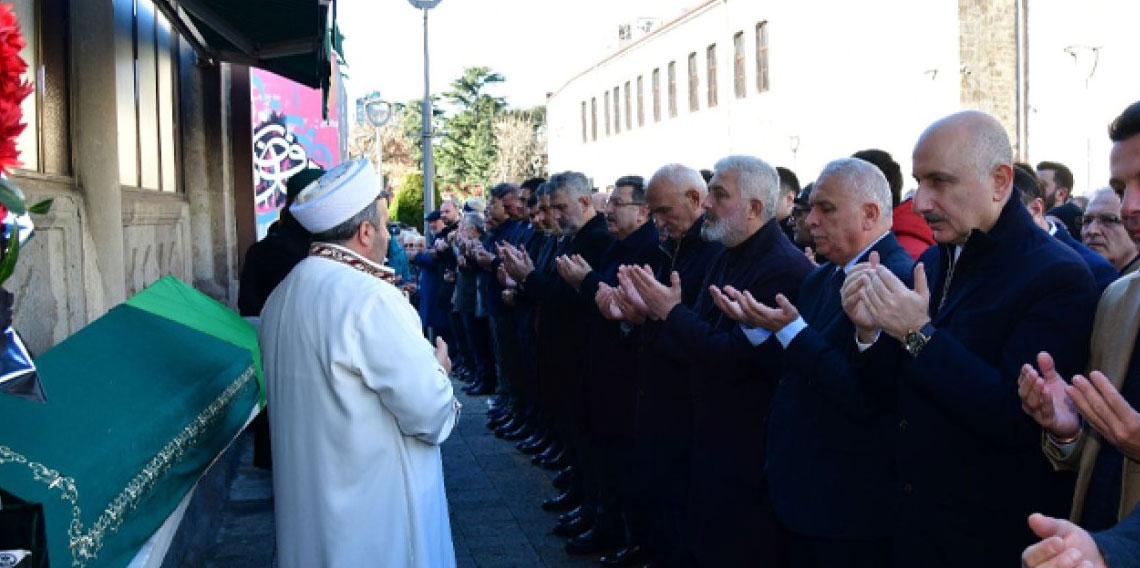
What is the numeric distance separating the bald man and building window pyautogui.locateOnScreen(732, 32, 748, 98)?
3316cm

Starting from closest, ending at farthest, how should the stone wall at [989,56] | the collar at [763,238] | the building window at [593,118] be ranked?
1. the collar at [763,238]
2. the stone wall at [989,56]
3. the building window at [593,118]

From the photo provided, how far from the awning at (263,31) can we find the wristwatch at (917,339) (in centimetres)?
435

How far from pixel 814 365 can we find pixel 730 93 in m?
33.9

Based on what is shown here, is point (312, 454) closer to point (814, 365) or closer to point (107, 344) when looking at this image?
point (107, 344)

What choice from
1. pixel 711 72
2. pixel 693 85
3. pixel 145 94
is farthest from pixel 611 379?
pixel 693 85

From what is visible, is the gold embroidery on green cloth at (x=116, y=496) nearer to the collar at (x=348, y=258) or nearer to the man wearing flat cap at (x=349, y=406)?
the man wearing flat cap at (x=349, y=406)

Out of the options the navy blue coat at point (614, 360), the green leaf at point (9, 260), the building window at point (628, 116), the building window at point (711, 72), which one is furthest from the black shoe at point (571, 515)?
the building window at point (628, 116)

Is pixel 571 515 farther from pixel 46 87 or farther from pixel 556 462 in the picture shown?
pixel 46 87

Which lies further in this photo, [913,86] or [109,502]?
[913,86]

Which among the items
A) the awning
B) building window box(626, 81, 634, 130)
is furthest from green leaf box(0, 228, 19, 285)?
building window box(626, 81, 634, 130)

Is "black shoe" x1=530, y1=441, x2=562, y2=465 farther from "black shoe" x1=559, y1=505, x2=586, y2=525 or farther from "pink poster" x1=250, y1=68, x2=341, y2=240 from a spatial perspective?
"pink poster" x1=250, y1=68, x2=341, y2=240

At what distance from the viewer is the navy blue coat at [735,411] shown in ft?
15.0

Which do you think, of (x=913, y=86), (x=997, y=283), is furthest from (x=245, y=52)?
(x=913, y=86)

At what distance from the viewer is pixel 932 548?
316 cm
